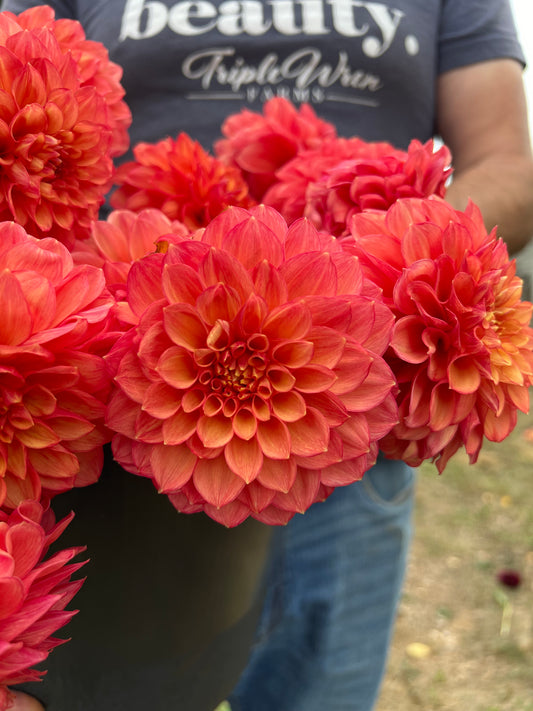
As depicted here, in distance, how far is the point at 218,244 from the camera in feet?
1.06

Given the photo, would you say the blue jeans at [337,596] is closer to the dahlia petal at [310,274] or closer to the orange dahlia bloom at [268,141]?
the orange dahlia bloom at [268,141]

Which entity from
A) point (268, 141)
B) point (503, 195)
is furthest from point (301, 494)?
point (503, 195)

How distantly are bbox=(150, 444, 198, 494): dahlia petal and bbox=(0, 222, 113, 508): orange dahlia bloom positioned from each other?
0.03 metres

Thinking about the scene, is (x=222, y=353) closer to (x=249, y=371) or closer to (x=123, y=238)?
(x=249, y=371)

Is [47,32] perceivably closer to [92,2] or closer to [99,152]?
[99,152]

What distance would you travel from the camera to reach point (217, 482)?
0.31 meters

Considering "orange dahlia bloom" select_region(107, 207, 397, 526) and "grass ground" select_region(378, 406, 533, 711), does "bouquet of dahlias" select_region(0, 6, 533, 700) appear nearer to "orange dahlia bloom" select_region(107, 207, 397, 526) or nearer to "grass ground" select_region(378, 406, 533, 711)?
"orange dahlia bloom" select_region(107, 207, 397, 526)

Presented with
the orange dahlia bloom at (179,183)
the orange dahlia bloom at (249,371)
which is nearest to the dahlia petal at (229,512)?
the orange dahlia bloom at (249,371)

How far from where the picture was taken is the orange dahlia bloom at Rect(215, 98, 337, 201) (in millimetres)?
574

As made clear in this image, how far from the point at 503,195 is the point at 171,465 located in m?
0.55

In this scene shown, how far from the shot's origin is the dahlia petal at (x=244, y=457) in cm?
31

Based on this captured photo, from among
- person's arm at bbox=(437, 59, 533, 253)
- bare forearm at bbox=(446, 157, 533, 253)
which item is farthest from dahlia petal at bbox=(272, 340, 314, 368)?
person's arm at bbox=(437, 59, 533, 253)

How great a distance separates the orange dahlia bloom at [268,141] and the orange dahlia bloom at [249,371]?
269 millimetres

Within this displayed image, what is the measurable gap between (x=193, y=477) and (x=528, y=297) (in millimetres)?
455
